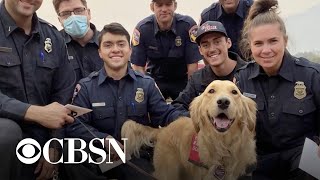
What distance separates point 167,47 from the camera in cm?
533

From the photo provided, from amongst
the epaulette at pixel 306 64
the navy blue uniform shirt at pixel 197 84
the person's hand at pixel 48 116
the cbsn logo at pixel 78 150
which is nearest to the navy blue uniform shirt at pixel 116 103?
the cbsn logo at pixel 78 150

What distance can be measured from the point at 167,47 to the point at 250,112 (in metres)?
2.31

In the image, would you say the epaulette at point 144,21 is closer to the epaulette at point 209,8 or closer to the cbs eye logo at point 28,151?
the epaulette at point 209,8

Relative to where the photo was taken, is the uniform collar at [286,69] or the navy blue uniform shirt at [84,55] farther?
the navy blue uniform shirt at [84,55]

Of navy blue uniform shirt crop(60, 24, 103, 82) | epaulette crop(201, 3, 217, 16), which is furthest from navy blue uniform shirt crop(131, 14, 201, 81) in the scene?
navy blue uniform shirt crop(60, 24, 103, 82)

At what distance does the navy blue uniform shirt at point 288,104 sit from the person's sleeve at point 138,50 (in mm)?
2221

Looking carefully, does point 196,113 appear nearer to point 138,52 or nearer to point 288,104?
point 288,104

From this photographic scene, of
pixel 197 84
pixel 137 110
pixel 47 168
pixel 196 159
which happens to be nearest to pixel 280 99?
pixel 196 159

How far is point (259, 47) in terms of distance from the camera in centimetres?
335

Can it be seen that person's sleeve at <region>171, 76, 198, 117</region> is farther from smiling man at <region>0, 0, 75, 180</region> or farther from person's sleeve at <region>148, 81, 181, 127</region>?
smiling man at <region>0, 0, 75, 180</region>

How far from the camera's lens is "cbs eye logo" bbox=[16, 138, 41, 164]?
9.30 feet

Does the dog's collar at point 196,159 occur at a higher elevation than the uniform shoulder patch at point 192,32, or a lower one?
lower

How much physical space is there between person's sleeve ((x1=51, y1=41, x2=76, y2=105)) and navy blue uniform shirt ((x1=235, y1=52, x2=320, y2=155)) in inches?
58.8

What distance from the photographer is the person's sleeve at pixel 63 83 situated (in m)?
3.52
